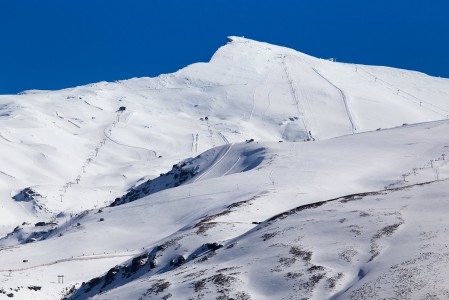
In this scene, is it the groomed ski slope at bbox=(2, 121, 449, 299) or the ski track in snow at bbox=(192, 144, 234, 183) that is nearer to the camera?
the groomed ski slope at bbox=(2, 121, 449, 299)

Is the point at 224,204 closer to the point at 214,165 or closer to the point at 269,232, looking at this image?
the point at 269,232

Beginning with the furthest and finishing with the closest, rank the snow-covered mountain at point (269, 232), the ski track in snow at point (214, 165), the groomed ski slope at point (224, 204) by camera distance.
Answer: the ski track in snow at point (214, 165) → the groomed ski slope at point (224, 204) → the snow-covered mountain at point (269, 232)

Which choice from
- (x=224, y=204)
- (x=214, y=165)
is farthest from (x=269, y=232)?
(x=214, y=165)

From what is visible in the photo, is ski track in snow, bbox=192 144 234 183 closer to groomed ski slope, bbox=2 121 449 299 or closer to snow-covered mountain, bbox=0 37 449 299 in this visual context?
snow-covered mountain, bbox=0 37 449 299

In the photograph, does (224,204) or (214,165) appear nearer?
(224,204)

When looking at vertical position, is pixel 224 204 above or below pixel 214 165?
below

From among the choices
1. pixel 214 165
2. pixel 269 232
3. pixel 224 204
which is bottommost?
pixel 269 232

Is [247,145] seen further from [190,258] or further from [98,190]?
[190,258]

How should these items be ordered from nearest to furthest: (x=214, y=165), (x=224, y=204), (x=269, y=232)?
(x=269, y=232) < (x=224, y=204) < (x=214, y=165)

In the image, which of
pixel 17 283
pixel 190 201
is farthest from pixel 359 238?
pixel 190 201

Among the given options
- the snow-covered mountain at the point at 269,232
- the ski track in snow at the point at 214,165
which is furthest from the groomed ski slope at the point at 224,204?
the ski track in snow at the point at 214,165

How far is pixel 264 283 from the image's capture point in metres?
43.1

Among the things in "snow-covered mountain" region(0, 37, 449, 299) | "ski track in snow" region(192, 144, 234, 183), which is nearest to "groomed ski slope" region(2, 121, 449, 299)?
"snow-covered mountain" region(0, 37, 449, 299)

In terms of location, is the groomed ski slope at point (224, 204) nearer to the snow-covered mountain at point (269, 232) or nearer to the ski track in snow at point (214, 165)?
the snow-covered mountain at point (269, 232)
